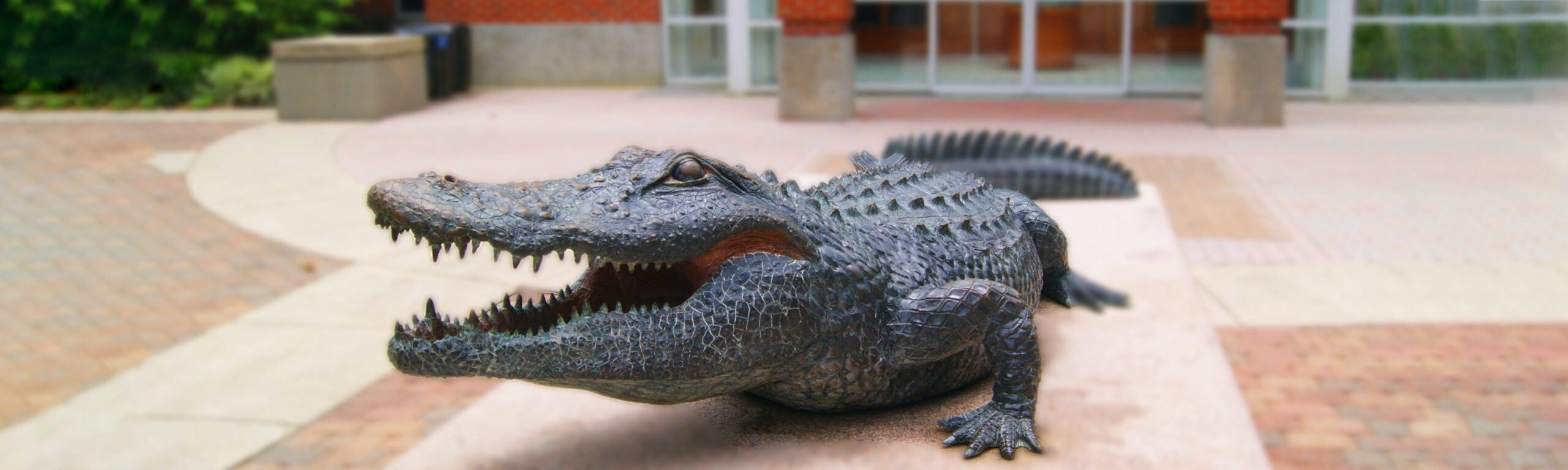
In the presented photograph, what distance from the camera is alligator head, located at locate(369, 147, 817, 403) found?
2.01 metres

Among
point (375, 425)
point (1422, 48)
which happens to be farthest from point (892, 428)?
point (1422, 48)

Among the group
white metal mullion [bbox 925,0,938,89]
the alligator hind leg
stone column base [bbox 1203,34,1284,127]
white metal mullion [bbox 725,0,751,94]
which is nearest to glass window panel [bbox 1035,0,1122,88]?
white metal mullion [bbox 925,0,938,89]

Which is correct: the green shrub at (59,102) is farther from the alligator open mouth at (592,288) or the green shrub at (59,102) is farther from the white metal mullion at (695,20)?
the alligator open mouth at (592,288)

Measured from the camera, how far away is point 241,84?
15.0m

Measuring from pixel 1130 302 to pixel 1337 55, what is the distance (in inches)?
468

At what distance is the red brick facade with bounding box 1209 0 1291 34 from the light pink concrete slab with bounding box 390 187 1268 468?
30.1 ft

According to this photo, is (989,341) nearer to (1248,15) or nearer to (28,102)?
(1248,15)

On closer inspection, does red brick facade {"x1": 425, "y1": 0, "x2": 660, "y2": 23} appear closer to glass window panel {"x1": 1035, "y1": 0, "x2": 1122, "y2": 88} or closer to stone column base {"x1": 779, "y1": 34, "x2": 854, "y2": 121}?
stone column base {"x1": 779, "y1": 34, "x2": 854, "y2": 121}

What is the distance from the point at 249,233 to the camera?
24.8 feet

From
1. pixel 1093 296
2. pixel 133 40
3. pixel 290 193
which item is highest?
pixel 133 40

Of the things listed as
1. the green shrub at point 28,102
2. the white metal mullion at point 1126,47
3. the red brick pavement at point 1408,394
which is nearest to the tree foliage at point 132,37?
the green shrub at point 28,102

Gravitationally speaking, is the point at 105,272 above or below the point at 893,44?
below

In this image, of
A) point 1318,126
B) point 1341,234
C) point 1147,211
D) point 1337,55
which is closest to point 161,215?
point 1147,211

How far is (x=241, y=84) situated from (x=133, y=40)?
221cm
